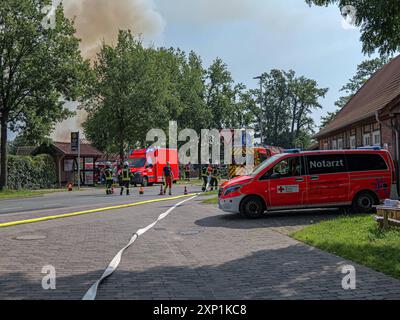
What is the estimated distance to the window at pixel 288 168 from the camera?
13812mm

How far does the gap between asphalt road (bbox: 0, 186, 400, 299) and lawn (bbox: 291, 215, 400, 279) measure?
25cm

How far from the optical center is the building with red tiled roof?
1983 centimetres

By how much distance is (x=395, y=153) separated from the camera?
20672mm

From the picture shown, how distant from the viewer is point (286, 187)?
13.7 m

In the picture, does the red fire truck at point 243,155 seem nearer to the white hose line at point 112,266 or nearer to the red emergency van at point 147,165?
the red emergency van at point 147,165

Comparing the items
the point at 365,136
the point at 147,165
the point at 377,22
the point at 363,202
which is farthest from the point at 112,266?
the point at 147,165

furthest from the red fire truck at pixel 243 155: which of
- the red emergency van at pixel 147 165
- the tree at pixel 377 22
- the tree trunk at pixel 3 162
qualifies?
the tree at pixel 377 22

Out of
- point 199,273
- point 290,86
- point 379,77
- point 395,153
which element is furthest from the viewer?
point 290,86

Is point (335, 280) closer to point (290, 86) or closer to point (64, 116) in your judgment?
point (64, 116)

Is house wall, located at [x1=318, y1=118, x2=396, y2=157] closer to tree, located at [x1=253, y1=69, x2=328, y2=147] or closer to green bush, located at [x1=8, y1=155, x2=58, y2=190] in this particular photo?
green bush, located at [x1=8, y1=155, x2=58, y2=190]

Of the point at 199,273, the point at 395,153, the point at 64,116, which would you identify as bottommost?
the point at 199,273
